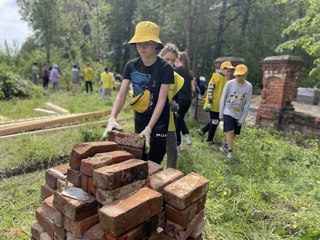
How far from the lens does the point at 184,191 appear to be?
1.78 meters

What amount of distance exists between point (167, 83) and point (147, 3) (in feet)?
92.1

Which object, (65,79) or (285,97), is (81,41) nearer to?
(65,79)

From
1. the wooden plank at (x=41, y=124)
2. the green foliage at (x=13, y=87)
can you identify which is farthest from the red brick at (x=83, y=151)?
the green foliage at (x=13, y=87)

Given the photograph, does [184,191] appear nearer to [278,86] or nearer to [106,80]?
[278,86]

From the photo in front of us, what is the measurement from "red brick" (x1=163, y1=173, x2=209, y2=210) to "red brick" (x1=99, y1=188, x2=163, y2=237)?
0.35 feet

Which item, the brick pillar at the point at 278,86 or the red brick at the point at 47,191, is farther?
the brick pillar at the point at 278,86

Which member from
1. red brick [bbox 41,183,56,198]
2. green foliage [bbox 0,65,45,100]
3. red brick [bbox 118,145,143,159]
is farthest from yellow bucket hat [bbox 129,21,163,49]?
green foliage [bbox 0,65,45,100]

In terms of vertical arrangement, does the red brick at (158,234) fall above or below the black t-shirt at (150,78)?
below

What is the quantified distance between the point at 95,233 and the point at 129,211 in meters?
0.31

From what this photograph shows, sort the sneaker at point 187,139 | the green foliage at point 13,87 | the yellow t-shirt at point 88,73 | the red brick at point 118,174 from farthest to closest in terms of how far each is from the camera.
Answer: the yellow t-shirt at point 88,73 < the green foliage at point 13,87 < the sneaker at point 187,139 < the red brick at point 118,174

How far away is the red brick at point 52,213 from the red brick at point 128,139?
0.64m

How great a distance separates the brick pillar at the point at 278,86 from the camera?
6559 millimetres

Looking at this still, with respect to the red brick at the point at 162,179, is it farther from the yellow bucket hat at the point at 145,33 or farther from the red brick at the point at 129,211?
the yellow bucket hat at the point at 145,33

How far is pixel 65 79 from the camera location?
19594 millimetres
